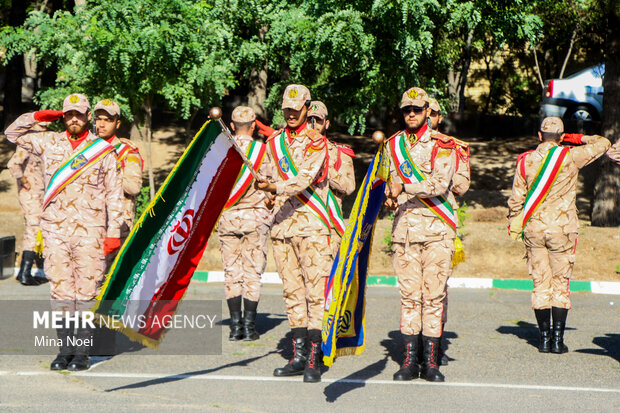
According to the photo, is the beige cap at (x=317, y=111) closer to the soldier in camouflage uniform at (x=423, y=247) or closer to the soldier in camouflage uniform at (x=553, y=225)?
the soldier in camouflage uniform at (x=423, y=247)

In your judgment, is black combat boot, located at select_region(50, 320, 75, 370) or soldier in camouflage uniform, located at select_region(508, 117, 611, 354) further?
soldier in camouflage uniform, located at select_region(508, 117, 611, 354)

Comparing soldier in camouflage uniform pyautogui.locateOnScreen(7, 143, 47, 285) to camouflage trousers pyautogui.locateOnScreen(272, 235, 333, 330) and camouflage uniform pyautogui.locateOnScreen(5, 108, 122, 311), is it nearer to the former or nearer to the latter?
camouflage uniform pyautogui.locateOnScreen(5, 108, 122, 311)

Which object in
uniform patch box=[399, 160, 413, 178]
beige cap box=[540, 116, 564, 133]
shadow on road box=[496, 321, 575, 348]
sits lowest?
shadow on road box=[496, 321, 575, 348]

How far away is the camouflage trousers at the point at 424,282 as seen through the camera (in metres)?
6.81

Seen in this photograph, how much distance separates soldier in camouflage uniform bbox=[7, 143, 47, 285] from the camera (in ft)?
39.7

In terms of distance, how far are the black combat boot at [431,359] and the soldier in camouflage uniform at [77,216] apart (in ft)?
8.58

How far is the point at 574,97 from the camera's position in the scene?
888 inches

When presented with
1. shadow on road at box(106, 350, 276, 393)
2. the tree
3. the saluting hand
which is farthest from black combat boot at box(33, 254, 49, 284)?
shadow on road at box(106, 350, 276, 393)

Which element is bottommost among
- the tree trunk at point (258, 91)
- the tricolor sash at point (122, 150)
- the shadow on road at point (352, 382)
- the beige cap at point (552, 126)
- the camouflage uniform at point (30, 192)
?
the shadow on road at point (352, 382)

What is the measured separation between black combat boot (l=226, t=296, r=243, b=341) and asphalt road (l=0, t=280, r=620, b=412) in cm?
11

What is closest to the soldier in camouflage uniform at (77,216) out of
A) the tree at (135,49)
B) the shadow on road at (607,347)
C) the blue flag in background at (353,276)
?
the blue flag in background at (353,276)

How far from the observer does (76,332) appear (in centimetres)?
711

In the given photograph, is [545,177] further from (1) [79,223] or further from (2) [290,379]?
(1) [79,223]

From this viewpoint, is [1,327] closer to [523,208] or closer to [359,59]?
[523,208]
